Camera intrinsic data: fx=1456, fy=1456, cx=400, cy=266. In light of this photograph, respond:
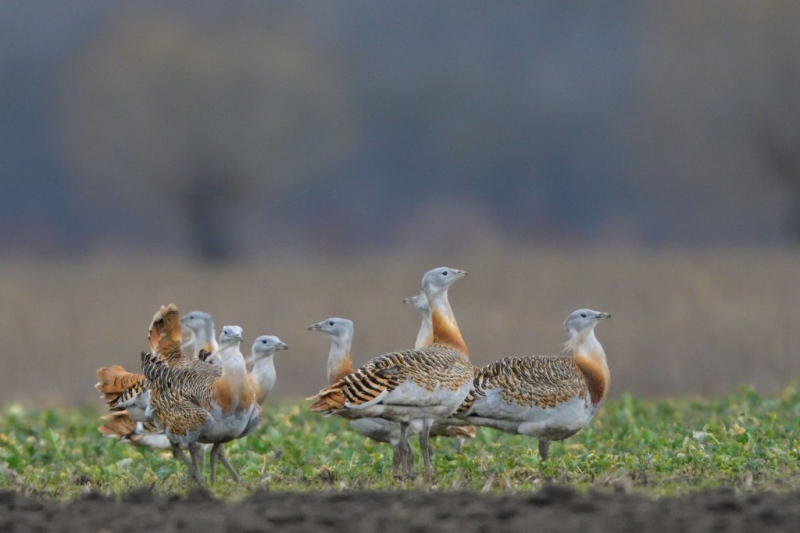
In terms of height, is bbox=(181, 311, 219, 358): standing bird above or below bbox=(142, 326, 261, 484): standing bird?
above

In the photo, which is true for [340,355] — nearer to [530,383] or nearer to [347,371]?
[347,371]

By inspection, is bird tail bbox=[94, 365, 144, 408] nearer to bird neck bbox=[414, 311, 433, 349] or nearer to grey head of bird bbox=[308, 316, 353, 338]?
grey head of bird bbox=[308, 316, 353, 338]

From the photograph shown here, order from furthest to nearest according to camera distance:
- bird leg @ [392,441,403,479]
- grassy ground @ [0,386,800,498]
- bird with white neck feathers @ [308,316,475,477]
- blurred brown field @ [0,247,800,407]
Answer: blurred brown field @ [0,247,800,407] → bird with white neck feathers @ [308,316,475,477] → bird leg @ [392,441,403,479] → grassy ground @ [0,386,800,498]

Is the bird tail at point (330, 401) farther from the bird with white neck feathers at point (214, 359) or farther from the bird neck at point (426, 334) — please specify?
the bird neck at point (426, 334)

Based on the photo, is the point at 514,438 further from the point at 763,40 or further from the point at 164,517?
the point at 763,40

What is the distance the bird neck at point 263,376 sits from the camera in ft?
30.3

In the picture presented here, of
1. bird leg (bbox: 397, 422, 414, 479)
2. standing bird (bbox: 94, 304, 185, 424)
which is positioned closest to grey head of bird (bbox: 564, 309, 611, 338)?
bird leg (bbox: 397, 422, 414, 479)

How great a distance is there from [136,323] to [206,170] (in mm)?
14358

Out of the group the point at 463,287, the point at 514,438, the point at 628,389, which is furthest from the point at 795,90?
the point at 514,438

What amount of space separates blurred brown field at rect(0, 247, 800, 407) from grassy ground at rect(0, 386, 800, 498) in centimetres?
248

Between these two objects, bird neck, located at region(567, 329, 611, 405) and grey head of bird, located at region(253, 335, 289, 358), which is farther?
grey head of bird, located at region(253, 335, 289, 358)

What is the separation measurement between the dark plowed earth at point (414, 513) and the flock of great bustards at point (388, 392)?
172 cm

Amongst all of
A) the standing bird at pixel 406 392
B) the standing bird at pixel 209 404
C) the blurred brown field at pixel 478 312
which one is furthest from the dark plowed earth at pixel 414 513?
the blurred brown field at pixel 478 312

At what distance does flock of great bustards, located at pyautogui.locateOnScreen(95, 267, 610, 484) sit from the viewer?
830 cm
